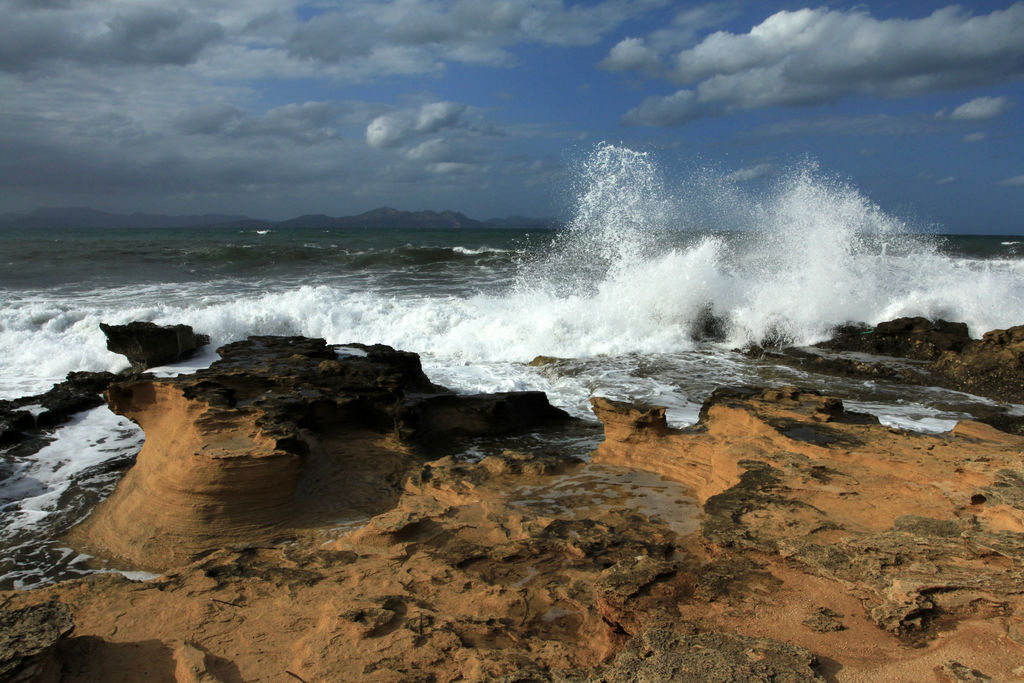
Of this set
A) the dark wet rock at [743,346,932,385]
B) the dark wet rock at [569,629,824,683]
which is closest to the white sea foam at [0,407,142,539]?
the dark wet rock at [569,629,824,683]

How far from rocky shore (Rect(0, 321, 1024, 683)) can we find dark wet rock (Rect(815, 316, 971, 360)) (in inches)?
244

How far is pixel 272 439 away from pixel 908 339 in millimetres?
10459

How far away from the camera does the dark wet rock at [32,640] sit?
219 cm

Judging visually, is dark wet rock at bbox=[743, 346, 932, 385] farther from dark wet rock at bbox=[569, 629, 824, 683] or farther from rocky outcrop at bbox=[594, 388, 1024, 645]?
dark wet rock at bbox=[569, 629, 824, 683]

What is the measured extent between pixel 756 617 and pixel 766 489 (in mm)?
1403

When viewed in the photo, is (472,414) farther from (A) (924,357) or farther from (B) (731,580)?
(A) (924,357)

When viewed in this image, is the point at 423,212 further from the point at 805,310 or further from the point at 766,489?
the point at 766,489

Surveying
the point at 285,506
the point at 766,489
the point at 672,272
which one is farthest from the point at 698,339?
the point at 285,506

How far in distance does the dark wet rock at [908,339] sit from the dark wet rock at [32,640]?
11492 millimetres

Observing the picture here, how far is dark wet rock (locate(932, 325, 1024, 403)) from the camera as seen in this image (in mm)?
8523

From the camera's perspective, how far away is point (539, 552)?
3.29 metres

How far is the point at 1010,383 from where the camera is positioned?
336 inches

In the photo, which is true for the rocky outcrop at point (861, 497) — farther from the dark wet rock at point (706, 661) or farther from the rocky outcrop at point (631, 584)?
the dark wet rock at point (706, 661)

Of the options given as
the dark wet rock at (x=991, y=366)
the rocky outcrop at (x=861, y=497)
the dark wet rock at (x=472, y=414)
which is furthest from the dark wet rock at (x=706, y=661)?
the dark wet rock at (x=991, y=366)
